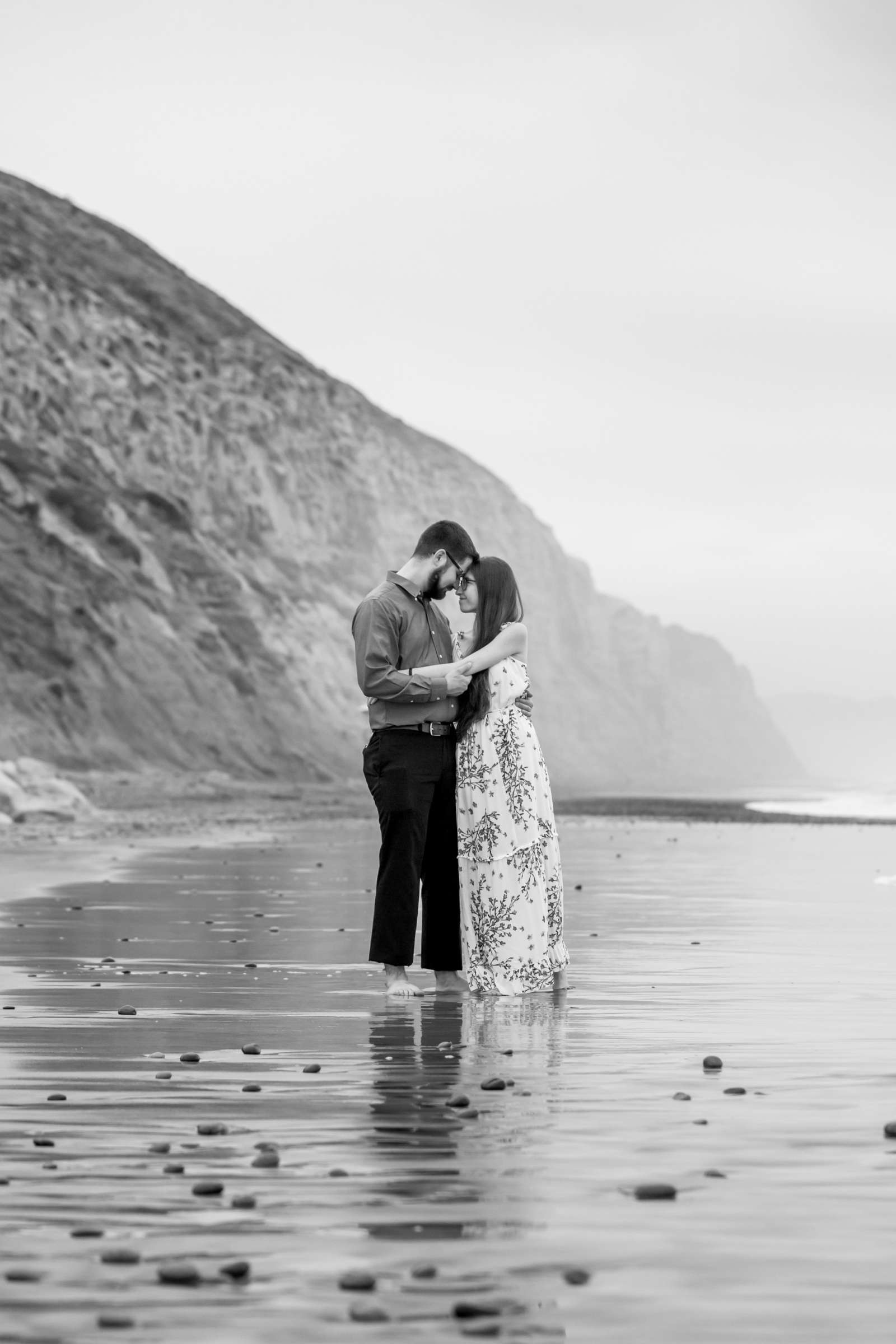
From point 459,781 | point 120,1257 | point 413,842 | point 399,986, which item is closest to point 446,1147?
point 120,1257

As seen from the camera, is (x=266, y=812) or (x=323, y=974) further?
(x=266, y=812)

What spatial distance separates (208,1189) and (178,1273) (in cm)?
72

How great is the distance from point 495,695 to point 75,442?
186 feet

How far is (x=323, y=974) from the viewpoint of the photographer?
9969mm

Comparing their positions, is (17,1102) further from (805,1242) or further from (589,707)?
(589,707)

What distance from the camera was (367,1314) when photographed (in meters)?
3.78

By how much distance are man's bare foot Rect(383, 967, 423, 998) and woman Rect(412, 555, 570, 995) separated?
315 millimetres

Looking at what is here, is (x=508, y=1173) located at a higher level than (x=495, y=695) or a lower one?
lower

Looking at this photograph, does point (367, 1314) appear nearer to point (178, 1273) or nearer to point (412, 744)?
point (178, 1273)

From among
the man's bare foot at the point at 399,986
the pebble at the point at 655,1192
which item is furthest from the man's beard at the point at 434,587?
the pebble at the point at 655,1192

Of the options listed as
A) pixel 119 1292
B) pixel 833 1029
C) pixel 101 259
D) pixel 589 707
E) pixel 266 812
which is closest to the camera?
pixel 119 1292

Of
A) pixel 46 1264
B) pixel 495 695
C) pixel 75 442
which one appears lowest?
pixel 46 1264

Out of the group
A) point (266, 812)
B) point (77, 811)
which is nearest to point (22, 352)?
point (266, 812)

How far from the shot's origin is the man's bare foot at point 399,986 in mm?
8883
